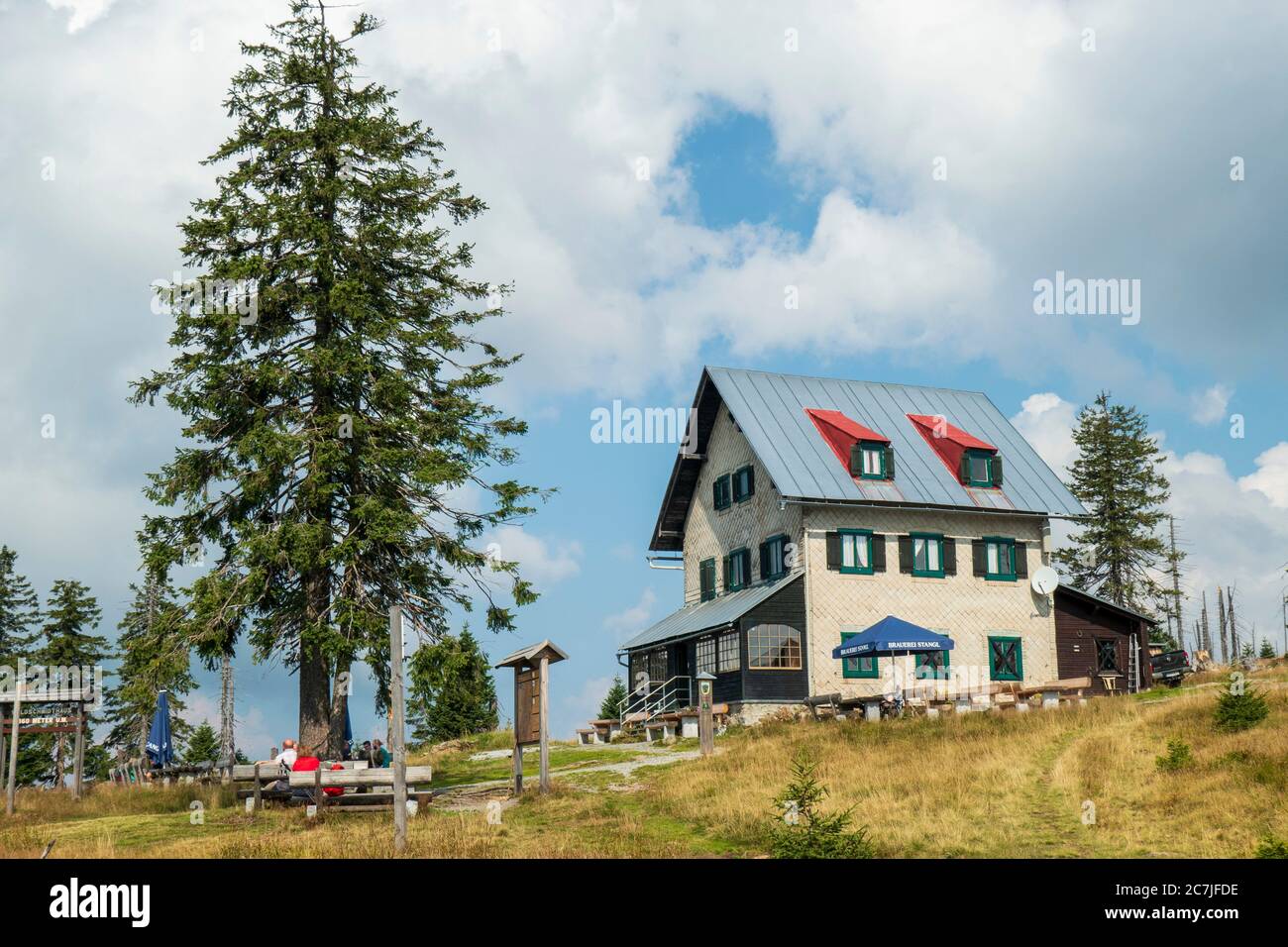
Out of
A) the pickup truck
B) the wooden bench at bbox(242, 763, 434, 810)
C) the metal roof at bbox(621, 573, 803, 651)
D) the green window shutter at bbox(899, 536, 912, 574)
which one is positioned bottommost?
the wooden bench at bbox(242, 763, 434, 810)

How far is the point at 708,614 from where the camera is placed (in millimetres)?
39281

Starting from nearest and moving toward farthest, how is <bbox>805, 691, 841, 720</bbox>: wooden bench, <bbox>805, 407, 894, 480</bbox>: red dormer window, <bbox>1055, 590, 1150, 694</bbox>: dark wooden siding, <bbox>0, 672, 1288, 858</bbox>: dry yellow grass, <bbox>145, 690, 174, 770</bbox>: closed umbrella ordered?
1. <bbox>0, 672, 1288, 858</bbox>: dry yellow grass
2. <bbox>805, 691, 841, 720</bbox>: wooden bench
3. <bbox>145, 690, 174, 770</bbox>: closed umbrella
4. <bbox>805, 407, 894, 480</bbox>: red dormer window
5. <bbox>1055, 590, 1150, 694</bbox>: dark wooden siding

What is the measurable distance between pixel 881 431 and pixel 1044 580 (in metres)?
7.20

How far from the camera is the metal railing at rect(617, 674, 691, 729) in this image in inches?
1543

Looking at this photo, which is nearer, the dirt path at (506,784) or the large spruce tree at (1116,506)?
the dirt path at (506,784)

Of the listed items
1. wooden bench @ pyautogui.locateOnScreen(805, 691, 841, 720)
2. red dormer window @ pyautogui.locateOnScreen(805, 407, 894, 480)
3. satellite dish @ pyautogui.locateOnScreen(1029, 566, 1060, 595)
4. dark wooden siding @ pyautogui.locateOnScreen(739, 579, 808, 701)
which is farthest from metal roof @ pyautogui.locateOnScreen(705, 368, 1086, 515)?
wooden bench @ pyautogui.locateOnScreen(805, 691, 841, 720)

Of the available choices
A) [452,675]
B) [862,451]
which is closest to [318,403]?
[452,675]

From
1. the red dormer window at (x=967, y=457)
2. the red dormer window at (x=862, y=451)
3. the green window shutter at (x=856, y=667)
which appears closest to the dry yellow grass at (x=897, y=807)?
the green window shutter at (x=856, y=667)

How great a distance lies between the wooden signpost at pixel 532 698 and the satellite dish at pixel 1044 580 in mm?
22116

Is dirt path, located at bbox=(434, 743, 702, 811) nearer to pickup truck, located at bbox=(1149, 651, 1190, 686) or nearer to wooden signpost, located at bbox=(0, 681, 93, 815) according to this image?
wooden signpost, located at bbox=(0, 681, 93, 815)

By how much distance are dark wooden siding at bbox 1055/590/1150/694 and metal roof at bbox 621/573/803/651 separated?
393 inches

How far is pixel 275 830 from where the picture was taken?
1905cm

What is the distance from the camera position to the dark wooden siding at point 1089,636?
40.3 m

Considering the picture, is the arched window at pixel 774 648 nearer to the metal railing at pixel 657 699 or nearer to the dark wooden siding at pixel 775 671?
the dark wooden siding at pixel 775 671
